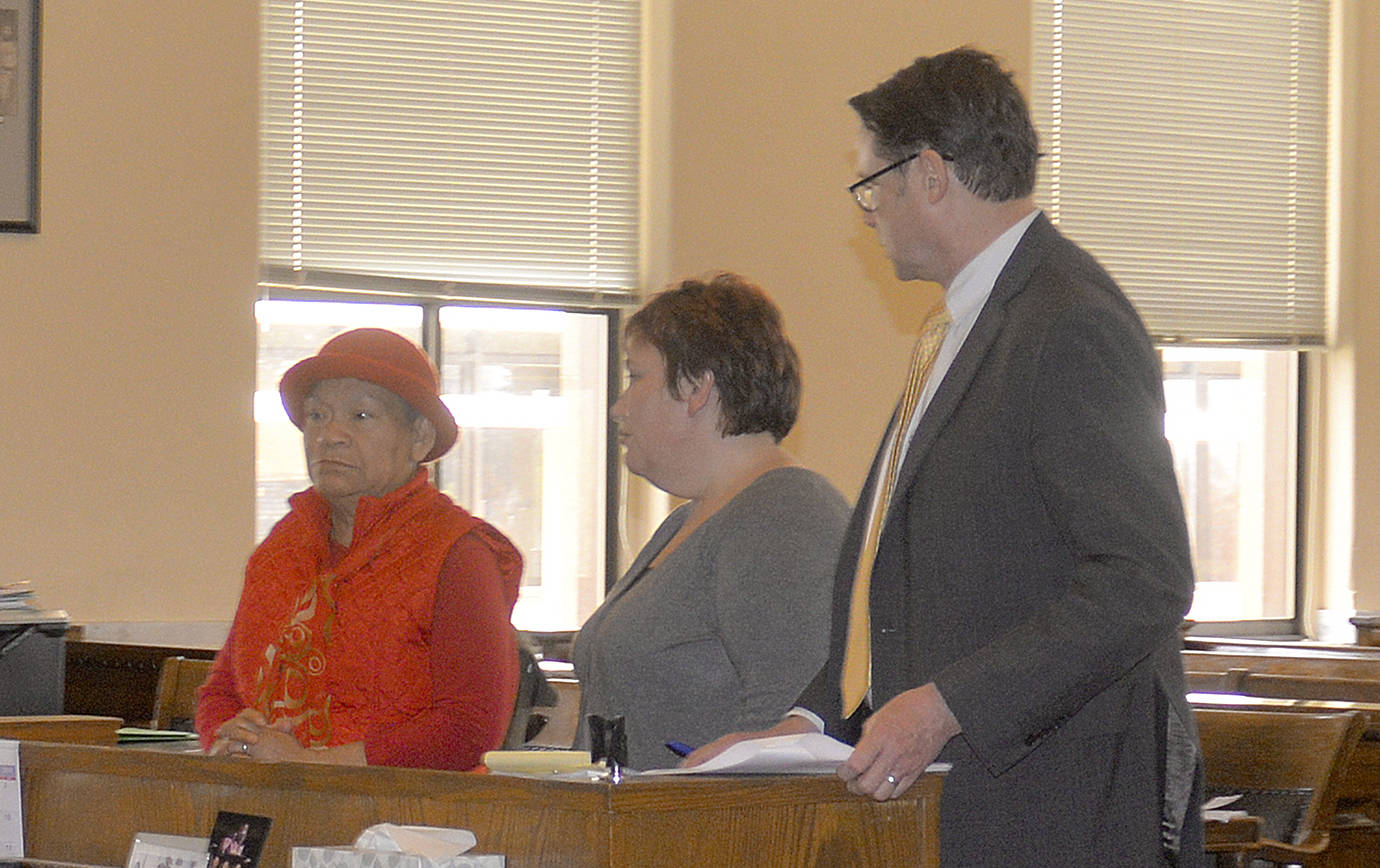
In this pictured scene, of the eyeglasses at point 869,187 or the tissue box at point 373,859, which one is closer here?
the tissue box at point 373,859

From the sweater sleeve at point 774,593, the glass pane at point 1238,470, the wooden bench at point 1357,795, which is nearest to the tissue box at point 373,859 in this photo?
the sweater sleeve at point 774,593

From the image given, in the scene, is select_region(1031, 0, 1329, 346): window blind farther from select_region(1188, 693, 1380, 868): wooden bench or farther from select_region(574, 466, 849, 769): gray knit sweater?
select_region(574, 466, 849, 769): gray knit sweater

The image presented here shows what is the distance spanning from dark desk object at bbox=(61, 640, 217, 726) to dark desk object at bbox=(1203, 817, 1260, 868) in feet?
7.96

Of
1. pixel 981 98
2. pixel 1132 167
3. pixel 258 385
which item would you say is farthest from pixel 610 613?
pixel 1132 167

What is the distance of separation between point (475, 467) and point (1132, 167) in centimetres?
269

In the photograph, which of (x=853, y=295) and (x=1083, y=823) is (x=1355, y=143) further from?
(x=1083, y=823)

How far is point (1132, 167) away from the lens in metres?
6.84

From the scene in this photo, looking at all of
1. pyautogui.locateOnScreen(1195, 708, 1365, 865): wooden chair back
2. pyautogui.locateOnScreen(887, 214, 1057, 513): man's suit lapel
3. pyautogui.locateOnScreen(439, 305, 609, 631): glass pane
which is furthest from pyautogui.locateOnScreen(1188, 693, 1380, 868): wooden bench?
pyautogui.locateOnScreen(439, 305, 609, 631): glass pane

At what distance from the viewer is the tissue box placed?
153 centimetres

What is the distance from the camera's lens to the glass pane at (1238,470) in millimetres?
7078

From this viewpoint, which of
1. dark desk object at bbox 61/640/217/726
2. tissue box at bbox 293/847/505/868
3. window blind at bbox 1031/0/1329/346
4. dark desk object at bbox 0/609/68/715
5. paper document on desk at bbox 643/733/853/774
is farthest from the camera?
window blind at bbox 1031/0/1329/346

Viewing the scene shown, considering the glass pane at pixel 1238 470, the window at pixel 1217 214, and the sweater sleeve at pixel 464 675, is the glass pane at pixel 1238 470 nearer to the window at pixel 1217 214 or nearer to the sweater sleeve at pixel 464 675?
the window at pixel 1217 214

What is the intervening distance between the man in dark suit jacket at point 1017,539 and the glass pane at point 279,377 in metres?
3.67

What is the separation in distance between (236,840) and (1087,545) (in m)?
0.84
